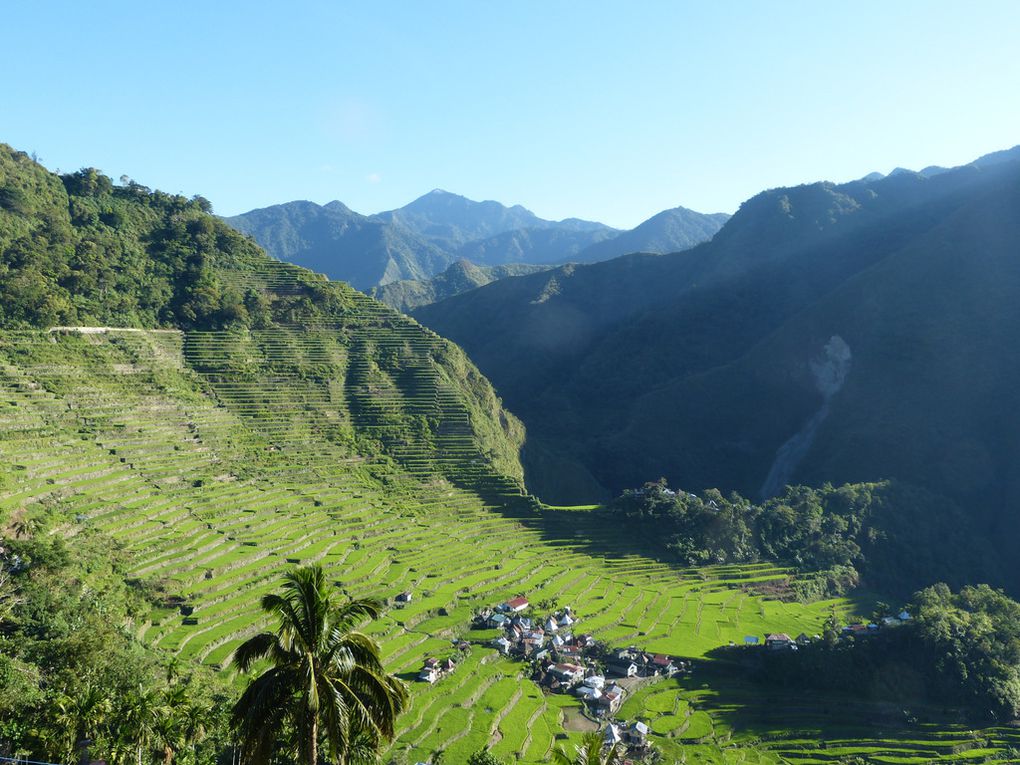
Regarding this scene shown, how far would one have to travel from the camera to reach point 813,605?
49812mm

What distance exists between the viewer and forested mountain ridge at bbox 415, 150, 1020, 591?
72.2 m

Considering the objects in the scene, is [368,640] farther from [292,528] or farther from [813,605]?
[813,605]

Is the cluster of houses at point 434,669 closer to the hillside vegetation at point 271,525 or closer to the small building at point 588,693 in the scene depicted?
the hillside vegetation at point 271,525

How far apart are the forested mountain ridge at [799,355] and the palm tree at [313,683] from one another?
62.8 m

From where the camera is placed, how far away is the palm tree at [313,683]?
25.2 ft

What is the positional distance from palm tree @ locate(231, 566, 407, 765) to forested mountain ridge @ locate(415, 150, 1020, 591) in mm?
62776

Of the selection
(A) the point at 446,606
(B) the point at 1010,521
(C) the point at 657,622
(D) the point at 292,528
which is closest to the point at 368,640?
(A) the point at 446,606

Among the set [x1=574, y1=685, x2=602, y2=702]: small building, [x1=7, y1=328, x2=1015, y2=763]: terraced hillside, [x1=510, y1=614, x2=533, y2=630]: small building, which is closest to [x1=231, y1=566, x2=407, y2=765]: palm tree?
[x1=7, y1=328, x2=1015, y2=763]: terraced hillside

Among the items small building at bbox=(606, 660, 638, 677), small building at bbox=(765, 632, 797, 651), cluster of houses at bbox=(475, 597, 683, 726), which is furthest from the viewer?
small building at bbox=(765, 632, 797, 651)

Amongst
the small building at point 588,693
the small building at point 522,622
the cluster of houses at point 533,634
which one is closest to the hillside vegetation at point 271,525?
the cluster of houses at point 533,634

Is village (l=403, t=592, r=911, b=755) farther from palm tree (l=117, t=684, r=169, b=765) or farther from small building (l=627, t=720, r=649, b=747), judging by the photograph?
palm tree (l=117, t=684, r=169, b=765)

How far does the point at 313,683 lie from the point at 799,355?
3753 inches

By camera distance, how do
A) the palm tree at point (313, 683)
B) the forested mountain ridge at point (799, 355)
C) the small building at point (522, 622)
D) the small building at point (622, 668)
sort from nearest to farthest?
1. the palm tree at point (313, 683)
2. the small building at point (622, 668)
3. the small building at point (522, 622)
4. the forested mountain ridge at point (799, 355)

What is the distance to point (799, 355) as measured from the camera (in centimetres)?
9212
